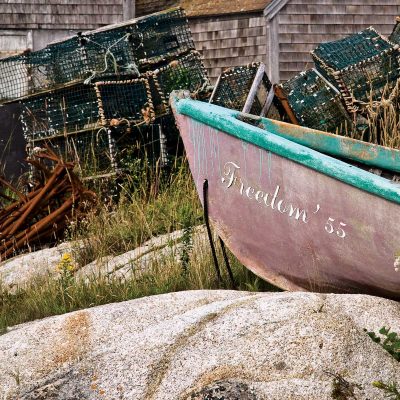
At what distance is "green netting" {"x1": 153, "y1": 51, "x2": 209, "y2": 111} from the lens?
25.7 ft

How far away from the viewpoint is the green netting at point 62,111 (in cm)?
789

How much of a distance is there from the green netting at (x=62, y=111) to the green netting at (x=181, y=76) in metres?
0.55

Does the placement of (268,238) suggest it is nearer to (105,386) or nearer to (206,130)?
(206,130)

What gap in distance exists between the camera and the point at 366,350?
3.54 m

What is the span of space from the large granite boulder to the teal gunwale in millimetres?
476

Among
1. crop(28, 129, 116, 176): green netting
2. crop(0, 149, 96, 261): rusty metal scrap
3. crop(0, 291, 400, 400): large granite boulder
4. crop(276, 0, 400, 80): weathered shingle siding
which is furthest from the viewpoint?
crop(276, 0, 400, 80): weathered shingle siding

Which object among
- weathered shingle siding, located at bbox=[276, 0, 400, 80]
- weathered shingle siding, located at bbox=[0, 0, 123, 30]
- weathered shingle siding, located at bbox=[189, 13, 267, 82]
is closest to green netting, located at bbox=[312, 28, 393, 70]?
weathered shingle siding, located at bbox=[276, 0, 400, 80]

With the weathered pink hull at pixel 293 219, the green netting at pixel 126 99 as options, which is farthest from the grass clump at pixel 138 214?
the weathered pink hull at pixel 293 219

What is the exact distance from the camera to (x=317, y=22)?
55.8 feet

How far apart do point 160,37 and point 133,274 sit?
10.7ft

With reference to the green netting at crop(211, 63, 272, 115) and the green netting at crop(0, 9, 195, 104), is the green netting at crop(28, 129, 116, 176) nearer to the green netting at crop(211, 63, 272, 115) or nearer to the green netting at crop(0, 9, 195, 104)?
the green netting at crop(0, 9, 195, 104)

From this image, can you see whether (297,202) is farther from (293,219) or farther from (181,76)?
(181,76)

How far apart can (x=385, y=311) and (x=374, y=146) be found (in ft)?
4.83

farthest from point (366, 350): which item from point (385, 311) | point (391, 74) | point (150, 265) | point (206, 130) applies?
point (391, 74)
